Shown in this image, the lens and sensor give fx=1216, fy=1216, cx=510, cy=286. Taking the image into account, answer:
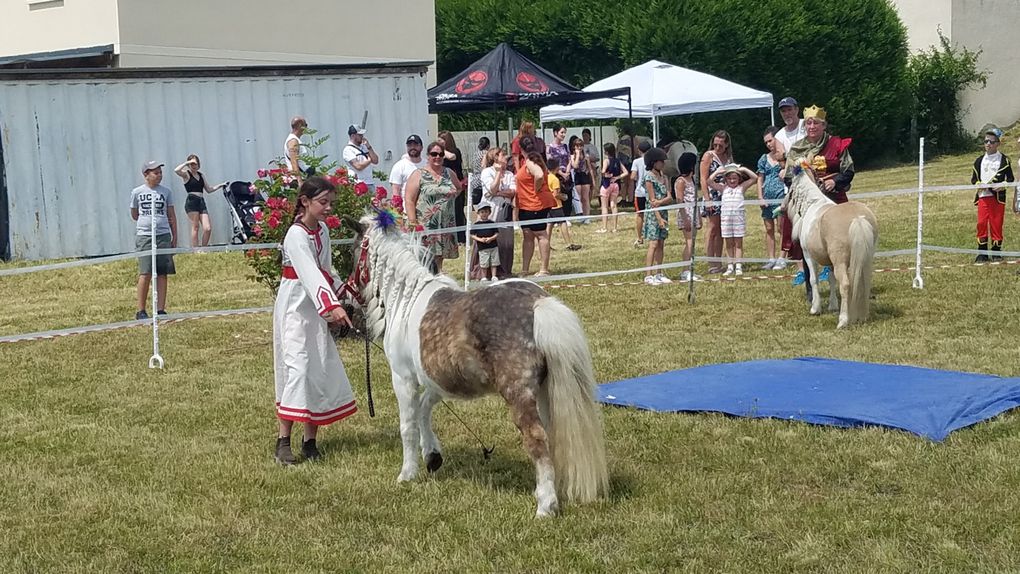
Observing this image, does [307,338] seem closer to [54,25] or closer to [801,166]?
[801,166]

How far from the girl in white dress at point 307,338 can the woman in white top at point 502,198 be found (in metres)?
7.46

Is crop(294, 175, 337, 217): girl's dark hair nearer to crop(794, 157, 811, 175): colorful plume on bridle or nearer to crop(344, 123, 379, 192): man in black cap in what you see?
crop(794, 157, 811, 175): colorful plume on bridle

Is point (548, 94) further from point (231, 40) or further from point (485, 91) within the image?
point (231, 40)

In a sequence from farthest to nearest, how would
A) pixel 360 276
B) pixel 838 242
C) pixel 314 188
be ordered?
pixel 838 242 < pixel 314 188 < pixel 360 276

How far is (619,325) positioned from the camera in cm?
1234

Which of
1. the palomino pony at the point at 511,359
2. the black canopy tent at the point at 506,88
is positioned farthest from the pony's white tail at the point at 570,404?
the black canopy tent at the point at 506,88

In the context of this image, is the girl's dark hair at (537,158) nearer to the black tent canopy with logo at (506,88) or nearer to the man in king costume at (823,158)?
the man in king costume at (823,158)

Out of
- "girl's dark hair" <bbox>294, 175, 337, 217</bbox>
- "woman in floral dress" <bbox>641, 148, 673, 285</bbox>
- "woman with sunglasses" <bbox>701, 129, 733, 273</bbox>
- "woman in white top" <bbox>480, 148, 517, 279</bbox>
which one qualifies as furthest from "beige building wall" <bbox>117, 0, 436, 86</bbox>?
"girl's dark hair" <bbox>294, 175, 337, 217</bbox>

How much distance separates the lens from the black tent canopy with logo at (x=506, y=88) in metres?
22.2

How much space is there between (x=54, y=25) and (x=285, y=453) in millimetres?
20870

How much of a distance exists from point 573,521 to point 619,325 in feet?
20.8

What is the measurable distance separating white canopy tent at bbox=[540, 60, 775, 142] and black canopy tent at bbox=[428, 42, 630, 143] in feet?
4.43

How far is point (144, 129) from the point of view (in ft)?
65.3

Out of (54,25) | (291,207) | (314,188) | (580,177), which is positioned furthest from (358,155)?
(54,25)
